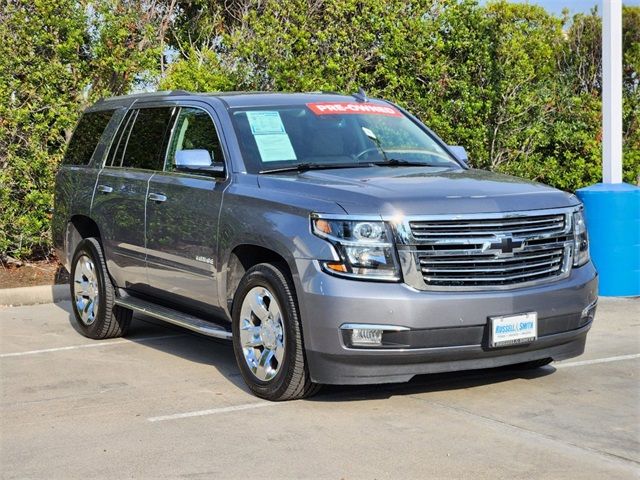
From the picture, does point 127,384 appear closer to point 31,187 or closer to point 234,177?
point 234,177

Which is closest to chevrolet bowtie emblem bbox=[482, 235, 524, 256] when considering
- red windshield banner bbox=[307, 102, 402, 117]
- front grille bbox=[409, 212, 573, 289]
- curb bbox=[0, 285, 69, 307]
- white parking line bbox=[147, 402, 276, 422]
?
front grille bbox=[409, 212, 573, 289]

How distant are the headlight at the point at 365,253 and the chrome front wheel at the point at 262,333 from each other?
568mm

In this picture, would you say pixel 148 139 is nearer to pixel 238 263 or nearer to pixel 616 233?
pixel 238 263

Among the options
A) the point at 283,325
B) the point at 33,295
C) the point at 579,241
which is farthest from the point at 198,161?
the point at 33,295

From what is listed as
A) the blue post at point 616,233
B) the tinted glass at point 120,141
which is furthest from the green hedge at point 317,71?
the blue post at point 616,233

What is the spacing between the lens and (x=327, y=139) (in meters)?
7.38

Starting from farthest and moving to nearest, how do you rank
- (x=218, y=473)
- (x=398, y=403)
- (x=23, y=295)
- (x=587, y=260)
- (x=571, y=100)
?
1. (x=571, y=100)
2. (x=23, y=295)
3. (x=587, y=260)
4. (x=398, y=403)
5. (x=218, y=473)

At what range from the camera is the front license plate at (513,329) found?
19.9 feet

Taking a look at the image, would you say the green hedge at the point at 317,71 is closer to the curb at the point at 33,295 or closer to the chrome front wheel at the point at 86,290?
the curb at the point at 33,295

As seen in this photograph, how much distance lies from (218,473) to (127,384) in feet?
7.23

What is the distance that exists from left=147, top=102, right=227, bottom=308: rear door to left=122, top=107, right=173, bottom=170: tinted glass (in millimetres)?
161

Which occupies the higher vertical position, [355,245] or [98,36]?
[98,36]

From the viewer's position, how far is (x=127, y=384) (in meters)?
7.16

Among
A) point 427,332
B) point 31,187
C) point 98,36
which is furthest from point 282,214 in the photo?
point 98,36
